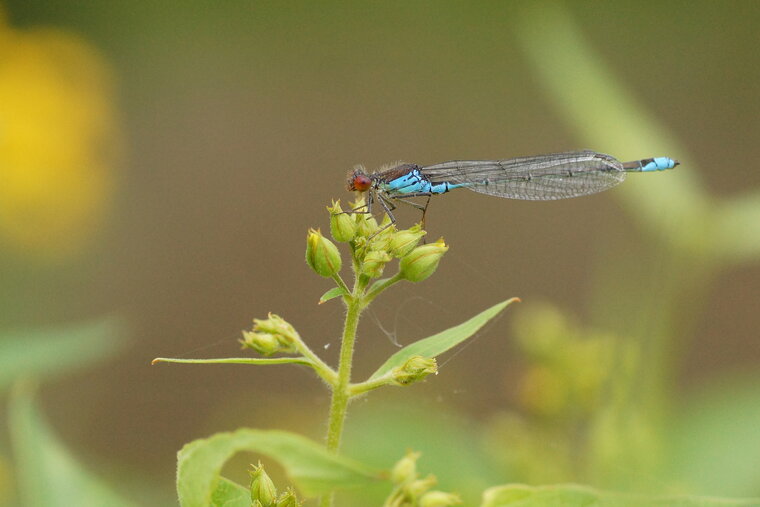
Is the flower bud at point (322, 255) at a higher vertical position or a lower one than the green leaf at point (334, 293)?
higher

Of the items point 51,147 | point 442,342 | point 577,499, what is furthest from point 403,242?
point 51,147

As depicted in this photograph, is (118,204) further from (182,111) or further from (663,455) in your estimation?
(663,455)

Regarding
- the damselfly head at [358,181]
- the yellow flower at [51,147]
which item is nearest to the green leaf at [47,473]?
the damselfly head at [358,181]

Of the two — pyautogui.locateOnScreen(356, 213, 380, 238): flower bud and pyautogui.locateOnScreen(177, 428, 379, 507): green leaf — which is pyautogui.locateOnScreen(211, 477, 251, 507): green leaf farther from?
pyautogui.locateOnScreen(356, 213, 380, 238): flower bud

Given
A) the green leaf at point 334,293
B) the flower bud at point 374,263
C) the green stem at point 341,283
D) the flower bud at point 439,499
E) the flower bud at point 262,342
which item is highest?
the flower bud at point 374,263

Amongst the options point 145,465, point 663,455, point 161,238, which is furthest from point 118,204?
point 663,455

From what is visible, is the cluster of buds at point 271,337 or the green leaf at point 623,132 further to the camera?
the green leaf at point 623,132

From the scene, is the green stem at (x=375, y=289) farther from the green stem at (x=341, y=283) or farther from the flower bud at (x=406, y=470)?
the flower bud at (x=406, y=470)
